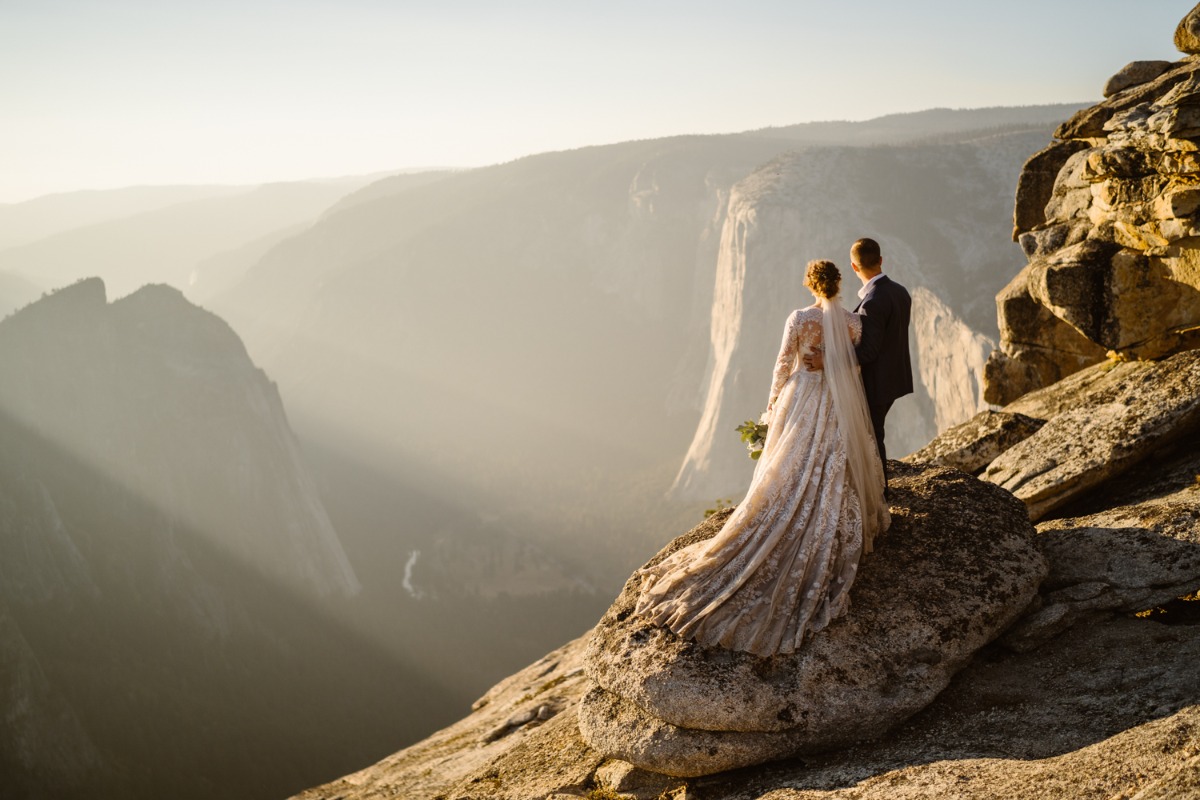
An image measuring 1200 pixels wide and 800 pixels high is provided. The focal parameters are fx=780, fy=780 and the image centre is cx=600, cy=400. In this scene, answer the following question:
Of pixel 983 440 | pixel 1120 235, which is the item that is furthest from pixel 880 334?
pixel 1120 235

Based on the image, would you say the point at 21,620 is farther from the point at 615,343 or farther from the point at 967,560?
the point at 615,343

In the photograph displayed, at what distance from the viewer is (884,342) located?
7832mm

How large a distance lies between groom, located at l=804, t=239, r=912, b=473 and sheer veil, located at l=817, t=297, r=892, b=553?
20 centimetres

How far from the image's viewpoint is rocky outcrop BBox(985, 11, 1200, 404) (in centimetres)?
974

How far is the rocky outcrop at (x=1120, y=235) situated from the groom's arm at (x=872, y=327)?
4801mm

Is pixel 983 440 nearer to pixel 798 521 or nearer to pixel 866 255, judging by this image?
pixel 866 255

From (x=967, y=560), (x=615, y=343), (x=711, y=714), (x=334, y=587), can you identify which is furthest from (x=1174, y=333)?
(x=615, y=343)

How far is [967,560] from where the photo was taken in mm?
7461

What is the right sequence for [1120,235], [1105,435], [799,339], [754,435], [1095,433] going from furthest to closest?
1. [1120,235]
2. [1095,433]
3. [1105,435]
4. [754,435]
5. [799,339]

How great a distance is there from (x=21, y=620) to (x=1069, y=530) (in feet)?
166

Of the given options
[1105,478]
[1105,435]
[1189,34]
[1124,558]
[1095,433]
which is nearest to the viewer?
[1124,558]

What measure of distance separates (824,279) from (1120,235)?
6022 millimetres

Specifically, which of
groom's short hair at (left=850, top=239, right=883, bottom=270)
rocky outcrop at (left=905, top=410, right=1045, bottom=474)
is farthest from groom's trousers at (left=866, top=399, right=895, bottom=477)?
rocky outcrop at (left=905, top=410, right=1045, bottom=474)

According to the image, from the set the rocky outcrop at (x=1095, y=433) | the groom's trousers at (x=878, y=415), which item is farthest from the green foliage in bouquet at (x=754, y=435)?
the rocky outcrop at (x=1095, y=433)
